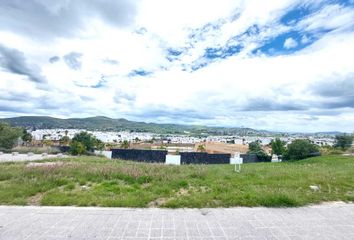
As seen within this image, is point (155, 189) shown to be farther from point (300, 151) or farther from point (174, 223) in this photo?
point (300, 151)

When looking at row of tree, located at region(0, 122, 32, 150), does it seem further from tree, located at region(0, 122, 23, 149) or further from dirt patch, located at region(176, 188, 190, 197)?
dirt patch, located at region(176, 188, 190, 197)

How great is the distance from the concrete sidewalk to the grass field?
341 mm

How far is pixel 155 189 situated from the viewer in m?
6.07

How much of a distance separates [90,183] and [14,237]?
319 cm

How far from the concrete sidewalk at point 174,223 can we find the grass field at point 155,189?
0.34m

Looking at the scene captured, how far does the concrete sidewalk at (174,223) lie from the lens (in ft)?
12.4

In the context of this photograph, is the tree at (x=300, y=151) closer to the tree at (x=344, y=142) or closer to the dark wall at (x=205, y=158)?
the tree at (x=344, y=142)

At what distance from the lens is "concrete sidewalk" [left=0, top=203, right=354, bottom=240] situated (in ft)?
12.4

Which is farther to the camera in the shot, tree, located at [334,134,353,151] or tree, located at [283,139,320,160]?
tree, located at [334,134,353,151]

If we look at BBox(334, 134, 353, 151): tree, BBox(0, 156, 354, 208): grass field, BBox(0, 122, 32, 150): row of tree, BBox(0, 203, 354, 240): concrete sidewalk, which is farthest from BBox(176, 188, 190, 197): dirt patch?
BBox(334, 134, 353, 151): tree

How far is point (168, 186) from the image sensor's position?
6.39m

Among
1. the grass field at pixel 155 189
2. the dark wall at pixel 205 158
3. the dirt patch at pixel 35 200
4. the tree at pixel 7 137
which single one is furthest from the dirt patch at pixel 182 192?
the tree at pixel 7 137

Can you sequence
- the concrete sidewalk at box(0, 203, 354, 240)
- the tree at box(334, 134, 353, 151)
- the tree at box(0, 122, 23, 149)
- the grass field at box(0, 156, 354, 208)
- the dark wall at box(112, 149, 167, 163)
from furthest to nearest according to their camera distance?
the tree at box(334, 134, 353, 151) → the tree at box(0, 122, 23, 149) → the dark wall at box(112, 149, 167, 163) → the grass field at box(0, 156, 354, 208) → the concrete sidewalk at box(0, 203, 354, 240)

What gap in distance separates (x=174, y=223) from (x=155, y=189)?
1.93 meters
